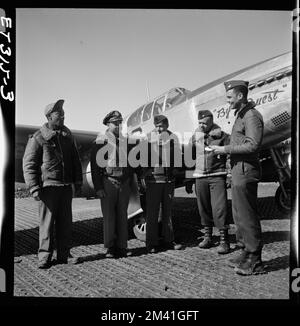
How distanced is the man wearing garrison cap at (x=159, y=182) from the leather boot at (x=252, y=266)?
1168mm

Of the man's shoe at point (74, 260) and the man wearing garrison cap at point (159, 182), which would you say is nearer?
the man's shoe at point (74, 260)

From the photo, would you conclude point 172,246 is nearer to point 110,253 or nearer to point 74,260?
point 110,253

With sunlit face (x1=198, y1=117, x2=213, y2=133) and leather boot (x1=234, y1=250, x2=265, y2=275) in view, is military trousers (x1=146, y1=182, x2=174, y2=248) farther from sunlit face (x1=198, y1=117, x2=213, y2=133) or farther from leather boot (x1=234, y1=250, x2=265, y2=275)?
leather boot (x1=234, y1=250, x2=265, y2=275)

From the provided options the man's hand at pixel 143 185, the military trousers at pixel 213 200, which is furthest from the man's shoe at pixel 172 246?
the man's hand at pixel 143 185

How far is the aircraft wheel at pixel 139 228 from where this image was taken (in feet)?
17.6

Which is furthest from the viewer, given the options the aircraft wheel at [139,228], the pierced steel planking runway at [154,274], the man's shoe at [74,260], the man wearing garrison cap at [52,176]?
the aircraft wheel at [139,228]

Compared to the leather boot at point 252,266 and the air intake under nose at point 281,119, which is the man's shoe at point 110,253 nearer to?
the leather boot at point 252,266

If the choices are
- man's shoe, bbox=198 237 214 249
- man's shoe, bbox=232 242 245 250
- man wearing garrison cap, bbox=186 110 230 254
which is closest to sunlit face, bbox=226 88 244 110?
man wearing garrison cap, bbox=186 110 230 254

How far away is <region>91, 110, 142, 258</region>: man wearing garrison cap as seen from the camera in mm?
4544

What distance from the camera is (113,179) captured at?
457cm

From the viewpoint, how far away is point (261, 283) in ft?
11.6

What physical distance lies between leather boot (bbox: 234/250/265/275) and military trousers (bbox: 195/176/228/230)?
2.64 feet
